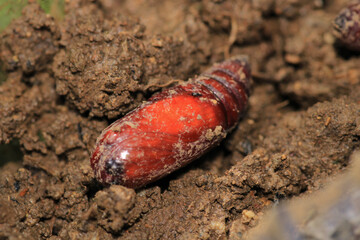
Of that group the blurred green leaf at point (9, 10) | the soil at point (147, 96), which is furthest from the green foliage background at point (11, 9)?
the soil at point (147, 96)

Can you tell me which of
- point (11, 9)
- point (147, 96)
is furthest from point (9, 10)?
point (147, 96)

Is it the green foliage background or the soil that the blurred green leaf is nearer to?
the green foliage background

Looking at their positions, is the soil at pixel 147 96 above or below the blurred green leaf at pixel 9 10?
below

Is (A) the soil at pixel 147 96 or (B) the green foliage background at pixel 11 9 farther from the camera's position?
(B) the green foliage background at pixel 11 9

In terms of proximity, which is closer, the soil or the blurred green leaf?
the soil

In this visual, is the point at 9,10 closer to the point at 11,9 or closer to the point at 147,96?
the point at 11,9

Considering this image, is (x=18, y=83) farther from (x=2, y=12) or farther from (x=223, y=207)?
(x=223, y=207)

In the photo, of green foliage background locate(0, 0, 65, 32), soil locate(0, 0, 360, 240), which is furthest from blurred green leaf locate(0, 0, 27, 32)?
soil locate(0, 0, 360, 240)

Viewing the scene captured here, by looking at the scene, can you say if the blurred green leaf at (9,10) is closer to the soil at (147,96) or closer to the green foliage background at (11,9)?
the green foliage background at (11,9)
